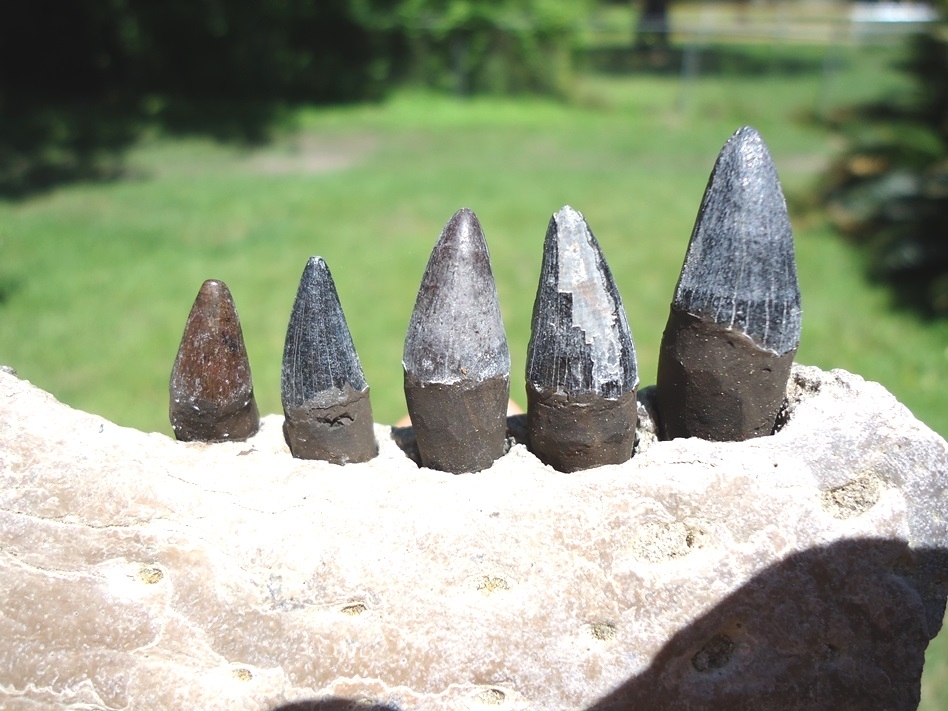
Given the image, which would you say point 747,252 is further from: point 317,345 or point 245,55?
point 245,55

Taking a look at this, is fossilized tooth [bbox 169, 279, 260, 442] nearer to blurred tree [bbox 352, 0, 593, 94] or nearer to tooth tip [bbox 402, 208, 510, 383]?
tooth tip [bbox 402, 208, 510, 383]

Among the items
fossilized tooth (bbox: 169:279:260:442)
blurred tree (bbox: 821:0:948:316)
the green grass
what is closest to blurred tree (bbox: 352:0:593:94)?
the green grass

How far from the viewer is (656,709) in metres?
1.76

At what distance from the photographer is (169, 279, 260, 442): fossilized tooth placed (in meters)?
1.99

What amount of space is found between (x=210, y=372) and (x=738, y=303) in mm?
1302

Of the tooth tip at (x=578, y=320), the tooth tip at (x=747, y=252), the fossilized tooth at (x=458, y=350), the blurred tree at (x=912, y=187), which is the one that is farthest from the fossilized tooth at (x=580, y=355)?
the blurred tree at (x=912, y=187)

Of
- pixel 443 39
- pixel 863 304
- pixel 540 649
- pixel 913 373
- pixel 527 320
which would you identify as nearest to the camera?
pixel 540 649

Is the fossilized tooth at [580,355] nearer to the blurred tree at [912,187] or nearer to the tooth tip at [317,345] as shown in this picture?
the tooth tip at [317,345]

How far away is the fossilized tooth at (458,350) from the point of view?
6.05ft

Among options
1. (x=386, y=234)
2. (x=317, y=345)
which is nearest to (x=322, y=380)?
(x=317, y=345)

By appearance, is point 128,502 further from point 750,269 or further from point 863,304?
point 863,304

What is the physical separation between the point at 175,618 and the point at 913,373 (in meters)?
5.29

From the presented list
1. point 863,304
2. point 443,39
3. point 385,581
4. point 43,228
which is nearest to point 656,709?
point 385,581

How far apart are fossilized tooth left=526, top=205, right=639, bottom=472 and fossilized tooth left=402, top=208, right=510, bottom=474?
4.2 inches
